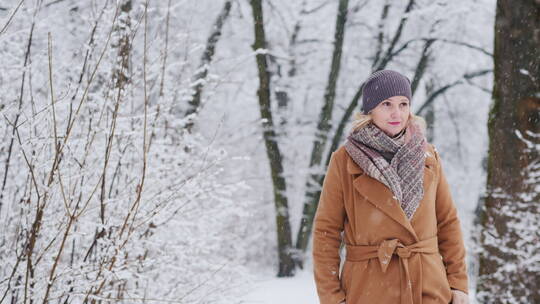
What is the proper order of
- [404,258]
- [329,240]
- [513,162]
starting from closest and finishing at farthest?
[404,258], [329,240], [513,162]

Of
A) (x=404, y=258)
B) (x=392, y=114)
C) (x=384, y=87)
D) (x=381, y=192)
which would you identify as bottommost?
(x=404, y=258)

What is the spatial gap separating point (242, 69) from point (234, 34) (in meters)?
1.21

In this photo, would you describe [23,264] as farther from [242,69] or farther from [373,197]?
[242,69]

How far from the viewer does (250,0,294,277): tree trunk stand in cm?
1015

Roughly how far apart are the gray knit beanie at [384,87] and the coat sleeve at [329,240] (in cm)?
30

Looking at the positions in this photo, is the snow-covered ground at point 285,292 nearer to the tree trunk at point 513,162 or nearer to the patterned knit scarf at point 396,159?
the tree trunk at point 513,162

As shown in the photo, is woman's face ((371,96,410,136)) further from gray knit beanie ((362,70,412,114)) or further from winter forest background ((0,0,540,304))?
winter forest background ((0,0,540,304))

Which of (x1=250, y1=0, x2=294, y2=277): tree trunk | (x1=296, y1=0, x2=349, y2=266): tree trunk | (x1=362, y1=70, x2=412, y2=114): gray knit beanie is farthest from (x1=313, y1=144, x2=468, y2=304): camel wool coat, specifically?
(x1=296, y1=0, x2=349, y2=266): tree trunk

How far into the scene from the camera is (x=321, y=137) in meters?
11.2

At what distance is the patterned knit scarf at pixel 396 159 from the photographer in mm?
2105

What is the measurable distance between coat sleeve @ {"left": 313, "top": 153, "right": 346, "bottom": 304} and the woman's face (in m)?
0.25

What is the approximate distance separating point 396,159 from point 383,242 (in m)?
0.32

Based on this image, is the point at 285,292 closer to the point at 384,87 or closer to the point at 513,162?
the point at 513,162

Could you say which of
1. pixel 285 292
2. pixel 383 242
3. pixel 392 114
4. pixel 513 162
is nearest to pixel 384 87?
pixel 392 114
